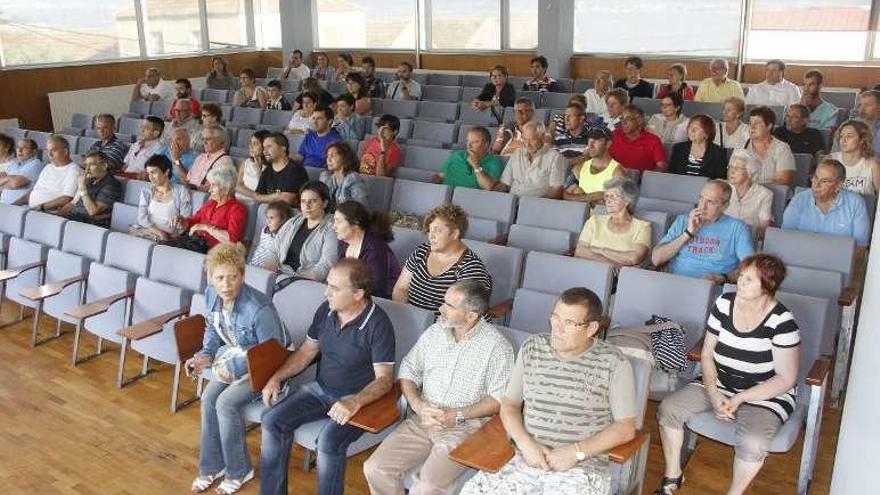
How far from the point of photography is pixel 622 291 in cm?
399

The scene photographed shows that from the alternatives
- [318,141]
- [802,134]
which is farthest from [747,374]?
[318,141]

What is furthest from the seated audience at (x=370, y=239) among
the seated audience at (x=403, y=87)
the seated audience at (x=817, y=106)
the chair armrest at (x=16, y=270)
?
the seated audience at (x=403, y=87)

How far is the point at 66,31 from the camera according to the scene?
442 inches

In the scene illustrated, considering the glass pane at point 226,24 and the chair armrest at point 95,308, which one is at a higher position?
the glass pane at point 226,24

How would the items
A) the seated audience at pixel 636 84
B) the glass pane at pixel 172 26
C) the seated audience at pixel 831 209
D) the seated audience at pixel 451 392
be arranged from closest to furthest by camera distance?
the seated audience at pixel 451 392 < the seated audience at pixel 831 209 < the seated audience at pixel 636 84 < the glass pane at pixel 172 26

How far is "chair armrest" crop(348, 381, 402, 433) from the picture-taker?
3.08 m

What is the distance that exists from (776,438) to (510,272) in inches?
66.3

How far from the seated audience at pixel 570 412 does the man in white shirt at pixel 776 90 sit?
6295 millimetres

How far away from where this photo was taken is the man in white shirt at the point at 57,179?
6.54 m

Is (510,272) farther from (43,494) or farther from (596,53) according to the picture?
(596,53)

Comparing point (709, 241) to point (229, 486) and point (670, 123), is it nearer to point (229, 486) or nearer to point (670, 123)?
point (229, 486)

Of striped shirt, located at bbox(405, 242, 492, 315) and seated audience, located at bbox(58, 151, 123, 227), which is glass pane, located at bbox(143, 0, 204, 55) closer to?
seated audience, located at bbox(58, 151, 123, 227)

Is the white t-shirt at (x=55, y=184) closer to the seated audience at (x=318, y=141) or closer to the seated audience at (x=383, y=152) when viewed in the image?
the seated audience at (x=318, y=141)

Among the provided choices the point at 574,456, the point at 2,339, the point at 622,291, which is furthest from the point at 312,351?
the point at 2,339
